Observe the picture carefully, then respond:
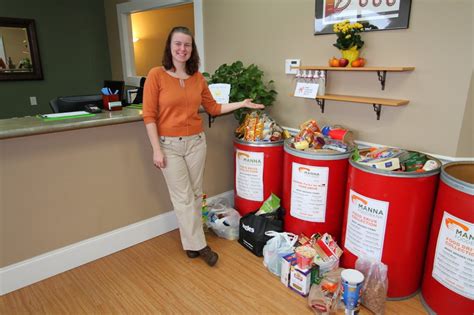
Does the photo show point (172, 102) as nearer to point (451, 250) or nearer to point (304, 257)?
point (304, 257)

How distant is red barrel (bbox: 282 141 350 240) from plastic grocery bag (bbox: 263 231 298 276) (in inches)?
6.1

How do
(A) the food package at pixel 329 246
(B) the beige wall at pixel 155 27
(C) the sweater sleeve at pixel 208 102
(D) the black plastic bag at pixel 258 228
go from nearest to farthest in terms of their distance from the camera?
1. (A) the food package at pixel 329 246
2. (C) the sweater sleeve at pixel 208 102
3. (D) the black plastic bag at pixel 258 228
4. (B) the beige wall at pixel 155 27

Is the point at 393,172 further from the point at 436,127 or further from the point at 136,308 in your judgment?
the point at 136,308

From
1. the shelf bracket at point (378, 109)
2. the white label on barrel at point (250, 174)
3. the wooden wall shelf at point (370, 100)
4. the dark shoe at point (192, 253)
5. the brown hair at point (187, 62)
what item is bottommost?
the dark shoe at point (192, 253)

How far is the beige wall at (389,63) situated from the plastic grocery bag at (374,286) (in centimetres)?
78

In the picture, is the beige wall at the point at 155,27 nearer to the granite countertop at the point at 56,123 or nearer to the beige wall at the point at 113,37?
the beige wall at the point at 113,37

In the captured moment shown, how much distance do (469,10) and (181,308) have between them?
2181 mm

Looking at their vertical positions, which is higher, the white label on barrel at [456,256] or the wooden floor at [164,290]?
the white label on barrel at [456,256]

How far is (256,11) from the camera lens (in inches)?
107

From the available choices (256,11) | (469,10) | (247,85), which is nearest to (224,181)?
(247,85)

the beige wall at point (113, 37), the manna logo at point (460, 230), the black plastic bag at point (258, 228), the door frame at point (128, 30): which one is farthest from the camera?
the beige wall at point (113, 37)

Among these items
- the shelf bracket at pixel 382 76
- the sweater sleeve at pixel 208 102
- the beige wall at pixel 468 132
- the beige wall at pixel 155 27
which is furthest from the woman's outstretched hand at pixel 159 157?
the beige wall at pixel 155 27

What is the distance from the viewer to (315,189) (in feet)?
6.87

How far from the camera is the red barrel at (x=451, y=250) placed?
4.90ft
